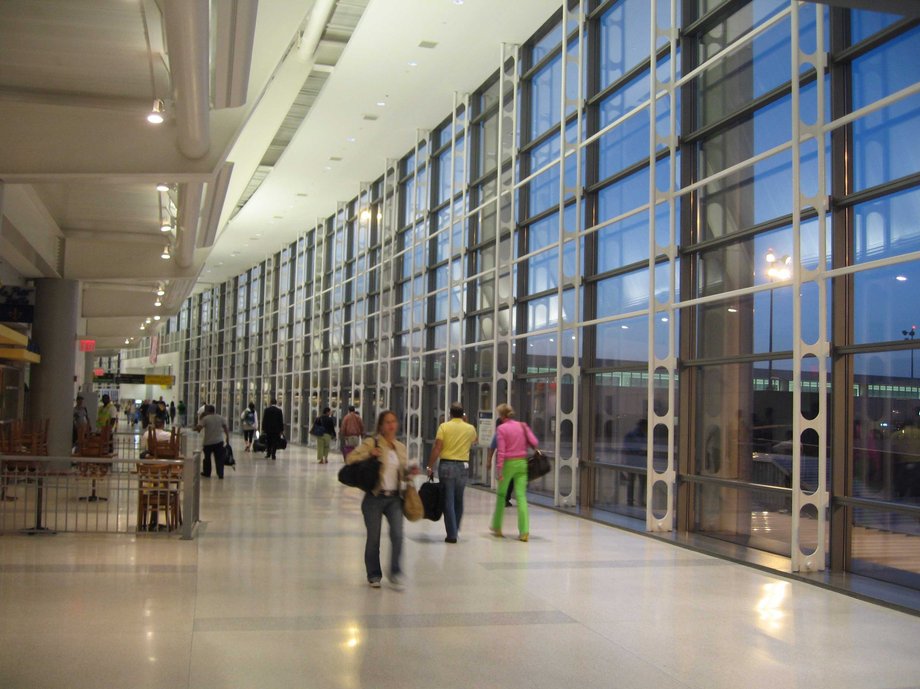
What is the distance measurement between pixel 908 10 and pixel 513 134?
1451cm

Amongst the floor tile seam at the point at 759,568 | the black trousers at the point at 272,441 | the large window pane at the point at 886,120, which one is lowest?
the floor tile seam at the point at 759,568

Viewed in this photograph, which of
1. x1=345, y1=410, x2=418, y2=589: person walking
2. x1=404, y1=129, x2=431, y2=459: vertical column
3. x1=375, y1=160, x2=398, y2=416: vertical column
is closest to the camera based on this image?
x1=345, y1=410, x2=418, y2=589: person walking

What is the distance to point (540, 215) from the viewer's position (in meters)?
17.8

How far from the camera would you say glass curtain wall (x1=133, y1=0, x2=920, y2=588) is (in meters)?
9.33

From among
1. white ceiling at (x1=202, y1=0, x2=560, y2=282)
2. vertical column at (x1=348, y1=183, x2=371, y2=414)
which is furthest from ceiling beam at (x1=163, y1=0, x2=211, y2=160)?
vertical column at (x1=348, y1=183, x2=371, y2=414)

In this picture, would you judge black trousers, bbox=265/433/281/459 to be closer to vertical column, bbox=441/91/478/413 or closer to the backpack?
vertical column, bbox=441/91/478/413

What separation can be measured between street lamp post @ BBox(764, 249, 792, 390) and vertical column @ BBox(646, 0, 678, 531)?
5.48 feet

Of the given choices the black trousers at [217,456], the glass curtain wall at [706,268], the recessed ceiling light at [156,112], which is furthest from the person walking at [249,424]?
the recessed ceiling light at [156,112]

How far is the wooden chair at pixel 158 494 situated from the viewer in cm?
1138

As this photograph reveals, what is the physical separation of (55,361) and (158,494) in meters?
11.9

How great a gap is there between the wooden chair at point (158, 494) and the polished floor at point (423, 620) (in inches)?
19.4

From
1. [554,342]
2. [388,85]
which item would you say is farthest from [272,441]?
[554,342]

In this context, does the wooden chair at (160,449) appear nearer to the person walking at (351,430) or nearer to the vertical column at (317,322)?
the person walking at (351,430)

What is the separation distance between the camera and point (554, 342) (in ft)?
55.1
